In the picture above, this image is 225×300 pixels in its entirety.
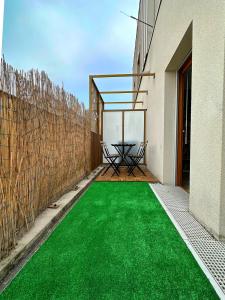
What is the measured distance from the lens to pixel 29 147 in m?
1.83

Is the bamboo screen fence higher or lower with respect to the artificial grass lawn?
higher

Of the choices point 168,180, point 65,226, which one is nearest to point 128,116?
point 168,180

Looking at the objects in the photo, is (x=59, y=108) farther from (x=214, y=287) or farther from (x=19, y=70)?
(x=214, y=287)

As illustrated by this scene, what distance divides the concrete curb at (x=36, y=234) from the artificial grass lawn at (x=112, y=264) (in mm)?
84

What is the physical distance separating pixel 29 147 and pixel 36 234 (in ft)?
2.65

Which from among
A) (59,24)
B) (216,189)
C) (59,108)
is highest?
(59,24)

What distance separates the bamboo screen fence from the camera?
1441mm

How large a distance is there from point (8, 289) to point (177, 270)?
1.10 metres

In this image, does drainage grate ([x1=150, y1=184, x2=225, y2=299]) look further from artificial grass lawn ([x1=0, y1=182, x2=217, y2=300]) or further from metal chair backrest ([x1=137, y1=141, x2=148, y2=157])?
metal chair backrest ([x1=137, y1=141, x2=148, y2=157])

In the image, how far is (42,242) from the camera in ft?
5.62

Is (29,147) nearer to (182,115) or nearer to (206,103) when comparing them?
(206,103)

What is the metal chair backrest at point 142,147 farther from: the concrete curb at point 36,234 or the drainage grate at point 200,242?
the concrete curb at point 36,234

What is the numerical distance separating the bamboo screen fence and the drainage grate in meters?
1.46

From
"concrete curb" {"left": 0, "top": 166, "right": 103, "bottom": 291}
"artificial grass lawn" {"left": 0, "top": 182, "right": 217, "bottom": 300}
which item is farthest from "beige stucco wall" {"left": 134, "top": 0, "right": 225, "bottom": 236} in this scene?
"concrete curb" {"left": 0, "top": 166, "right": 103, "bottom": 291}
